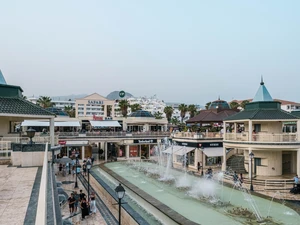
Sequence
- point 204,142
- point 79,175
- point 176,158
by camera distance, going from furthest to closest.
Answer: point 176,158, point 204,142, point 79,175

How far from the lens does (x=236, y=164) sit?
27406mm

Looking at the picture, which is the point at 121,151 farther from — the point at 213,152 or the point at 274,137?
the point at 274,137

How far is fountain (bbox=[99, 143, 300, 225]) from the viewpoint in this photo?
40.5 feet

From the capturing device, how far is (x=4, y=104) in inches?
728

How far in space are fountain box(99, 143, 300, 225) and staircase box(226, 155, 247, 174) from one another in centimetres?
623

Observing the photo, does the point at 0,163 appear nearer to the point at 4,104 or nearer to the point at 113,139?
the point at 4,104

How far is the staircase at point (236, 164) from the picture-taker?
26.5 metres

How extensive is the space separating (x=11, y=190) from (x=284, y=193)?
17.7 meters

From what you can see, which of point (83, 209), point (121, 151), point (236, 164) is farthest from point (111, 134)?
point (83, 209)

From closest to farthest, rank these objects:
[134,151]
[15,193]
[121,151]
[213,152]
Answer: [15,193], [213,152], [121,151], [134,151]

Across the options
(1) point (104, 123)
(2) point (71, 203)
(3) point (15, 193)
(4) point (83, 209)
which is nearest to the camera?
(3) point (15, 193)

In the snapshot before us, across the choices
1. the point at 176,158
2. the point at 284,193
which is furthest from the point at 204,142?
the point at 284,193

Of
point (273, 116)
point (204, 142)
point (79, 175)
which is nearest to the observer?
point (273, 116)

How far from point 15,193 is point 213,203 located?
33.7 ft
